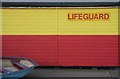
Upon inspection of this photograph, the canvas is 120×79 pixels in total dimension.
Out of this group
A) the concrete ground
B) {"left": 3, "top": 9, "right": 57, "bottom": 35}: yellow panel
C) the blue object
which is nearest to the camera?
the blue object

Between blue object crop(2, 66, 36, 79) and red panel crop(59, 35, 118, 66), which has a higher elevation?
red panel crop(59, 35, 118, 66)

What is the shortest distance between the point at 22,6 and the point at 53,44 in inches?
71.7

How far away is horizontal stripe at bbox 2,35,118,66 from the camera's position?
15.8 meters

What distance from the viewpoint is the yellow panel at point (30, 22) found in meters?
15.8

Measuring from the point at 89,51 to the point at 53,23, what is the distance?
1.71 metres

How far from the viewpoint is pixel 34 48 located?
15852mm

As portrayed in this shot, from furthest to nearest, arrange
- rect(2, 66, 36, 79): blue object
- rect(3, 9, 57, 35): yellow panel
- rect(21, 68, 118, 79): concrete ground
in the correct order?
rect(3, 9, 57, 35): yellow panel → rect(21, 68, 118, 79): concrete ground → rect(2, 66, 36, 79): blue object

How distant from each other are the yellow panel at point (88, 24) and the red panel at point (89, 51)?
197 mm

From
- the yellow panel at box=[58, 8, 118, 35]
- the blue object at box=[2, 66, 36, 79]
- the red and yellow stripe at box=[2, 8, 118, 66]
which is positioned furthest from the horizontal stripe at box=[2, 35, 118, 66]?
the blue object at box=[2, 66, 36, 79]

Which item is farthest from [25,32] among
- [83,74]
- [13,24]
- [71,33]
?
[83,74]

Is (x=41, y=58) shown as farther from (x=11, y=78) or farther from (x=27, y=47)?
(x=11, y=78)

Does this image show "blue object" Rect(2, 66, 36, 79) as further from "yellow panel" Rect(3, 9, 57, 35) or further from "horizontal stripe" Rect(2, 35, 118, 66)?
"yellow panel" Rect(3, 9, 57, 35)

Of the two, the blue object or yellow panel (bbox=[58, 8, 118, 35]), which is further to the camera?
yellow panel (bbox=[58, 8, 118, 35])

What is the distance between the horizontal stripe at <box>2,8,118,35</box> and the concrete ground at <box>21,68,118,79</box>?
138 cm
